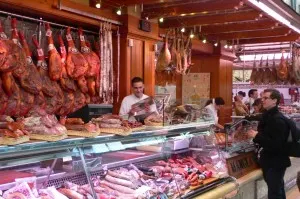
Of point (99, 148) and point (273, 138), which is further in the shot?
point (273, 138)

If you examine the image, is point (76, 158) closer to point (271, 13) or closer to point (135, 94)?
point (135, 94)

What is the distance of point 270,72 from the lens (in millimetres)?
12328

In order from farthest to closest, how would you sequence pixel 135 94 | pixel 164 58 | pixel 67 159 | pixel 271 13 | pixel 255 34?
pixel 255 34 < pixel 164 58 < pixel 271 13 < pixel 135 94 < pixel 67 159

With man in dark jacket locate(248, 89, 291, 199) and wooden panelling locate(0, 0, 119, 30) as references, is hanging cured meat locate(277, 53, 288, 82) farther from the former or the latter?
wooden panelling locate(0, 0, 119, 30)

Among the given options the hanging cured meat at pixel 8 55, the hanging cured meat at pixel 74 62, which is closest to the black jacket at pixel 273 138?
the hanging cured meat at pixel 74 62

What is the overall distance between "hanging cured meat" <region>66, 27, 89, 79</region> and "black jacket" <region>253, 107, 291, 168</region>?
258cm

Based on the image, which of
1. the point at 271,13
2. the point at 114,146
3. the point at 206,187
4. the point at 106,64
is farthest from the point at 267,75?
the point at 114,146

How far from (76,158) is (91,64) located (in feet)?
9.64

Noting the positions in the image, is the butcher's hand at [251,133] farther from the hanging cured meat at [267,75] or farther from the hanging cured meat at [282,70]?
the hanging cured meat at [267,75]

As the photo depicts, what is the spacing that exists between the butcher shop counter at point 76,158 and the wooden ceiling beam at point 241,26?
159 inches

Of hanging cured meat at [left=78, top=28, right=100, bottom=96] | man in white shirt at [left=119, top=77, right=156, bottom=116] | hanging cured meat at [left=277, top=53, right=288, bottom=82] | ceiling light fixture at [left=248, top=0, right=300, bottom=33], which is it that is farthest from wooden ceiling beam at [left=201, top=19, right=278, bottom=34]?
hanging cured meat at [left=277, top=53, right=288, bottom=82]

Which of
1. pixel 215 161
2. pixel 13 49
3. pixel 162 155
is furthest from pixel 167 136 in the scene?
pixel 13 49

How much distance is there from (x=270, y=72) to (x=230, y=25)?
502cm

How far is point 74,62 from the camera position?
5473 mm
